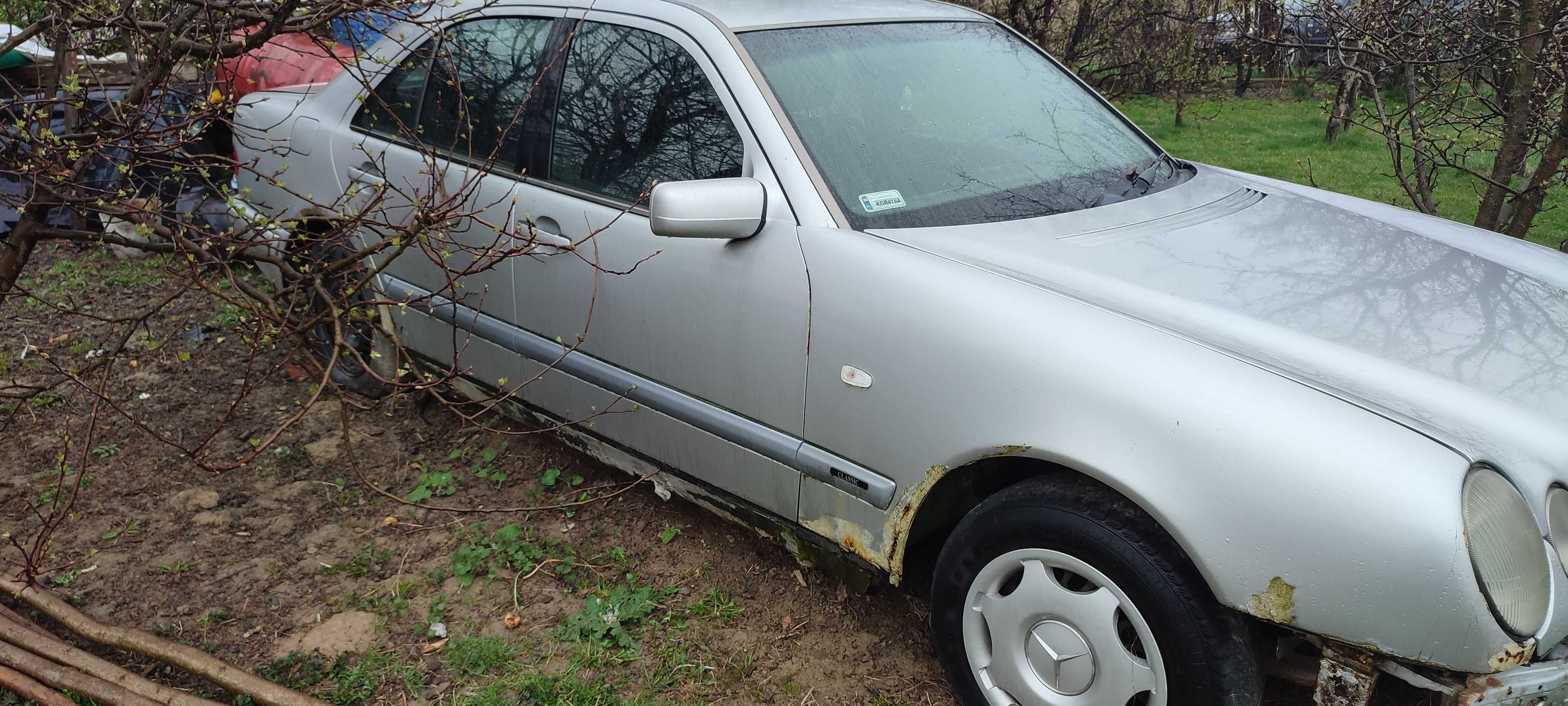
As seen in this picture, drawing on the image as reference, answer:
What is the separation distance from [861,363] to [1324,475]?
0.95 metres

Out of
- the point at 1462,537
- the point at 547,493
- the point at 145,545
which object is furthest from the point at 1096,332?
the point at 145,545

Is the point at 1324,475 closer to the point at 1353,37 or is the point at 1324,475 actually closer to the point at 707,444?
the point at 707,444

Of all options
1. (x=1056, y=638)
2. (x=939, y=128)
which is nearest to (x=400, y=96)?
(x=939, y=128)

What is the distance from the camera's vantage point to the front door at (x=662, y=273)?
8.45 feet

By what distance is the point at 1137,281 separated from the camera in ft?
7.49

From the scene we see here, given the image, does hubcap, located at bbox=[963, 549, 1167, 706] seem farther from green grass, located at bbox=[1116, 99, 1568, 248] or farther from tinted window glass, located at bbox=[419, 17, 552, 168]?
green grass, located at bbox=[1116, 99, 1568, 248]

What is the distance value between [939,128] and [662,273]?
83 centimetres

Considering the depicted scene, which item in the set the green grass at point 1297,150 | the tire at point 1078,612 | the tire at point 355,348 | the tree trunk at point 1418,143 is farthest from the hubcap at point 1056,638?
the green grass at point 1297,150

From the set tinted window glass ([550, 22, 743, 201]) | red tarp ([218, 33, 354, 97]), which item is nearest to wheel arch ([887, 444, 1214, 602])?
tinted window glass ([550, 22, 743, 201])

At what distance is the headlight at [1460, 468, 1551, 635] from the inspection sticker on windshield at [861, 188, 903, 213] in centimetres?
132

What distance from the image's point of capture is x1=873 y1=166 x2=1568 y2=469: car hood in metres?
1.95

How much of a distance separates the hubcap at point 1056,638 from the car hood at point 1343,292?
533 millimetres

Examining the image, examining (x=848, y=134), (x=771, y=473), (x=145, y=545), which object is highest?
(x=848, y=134)

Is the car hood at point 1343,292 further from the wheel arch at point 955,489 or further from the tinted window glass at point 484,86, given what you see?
the tinted window glass at point 484,86
